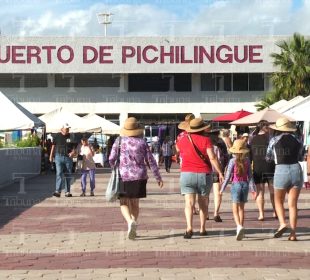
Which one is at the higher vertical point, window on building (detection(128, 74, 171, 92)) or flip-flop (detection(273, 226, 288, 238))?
window on building (detection(128, 74, 171, 92))

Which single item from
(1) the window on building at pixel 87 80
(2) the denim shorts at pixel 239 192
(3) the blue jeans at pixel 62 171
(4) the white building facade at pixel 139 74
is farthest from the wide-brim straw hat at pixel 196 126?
(1) the window on building at pixel 87 80

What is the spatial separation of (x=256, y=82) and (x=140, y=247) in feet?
143

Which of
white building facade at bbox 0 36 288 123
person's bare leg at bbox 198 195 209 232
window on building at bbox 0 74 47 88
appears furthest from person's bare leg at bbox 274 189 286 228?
window on building at bbox 0 74 47 88

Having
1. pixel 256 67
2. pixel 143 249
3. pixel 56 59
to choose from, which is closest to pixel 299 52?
pixel 256 67

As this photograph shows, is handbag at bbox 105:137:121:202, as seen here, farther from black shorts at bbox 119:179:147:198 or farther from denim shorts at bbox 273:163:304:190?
denim shorts at bbox 273:163:304:190

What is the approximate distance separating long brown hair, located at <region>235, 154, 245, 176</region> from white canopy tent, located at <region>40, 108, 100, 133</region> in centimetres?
2030

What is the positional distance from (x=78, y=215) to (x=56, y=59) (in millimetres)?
38216

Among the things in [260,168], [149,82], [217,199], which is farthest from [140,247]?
[149,82]

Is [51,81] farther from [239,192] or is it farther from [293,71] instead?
[239,192]

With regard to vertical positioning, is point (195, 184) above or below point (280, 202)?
above

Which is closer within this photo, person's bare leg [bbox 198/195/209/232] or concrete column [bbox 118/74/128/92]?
person's bare leg [bbox 198/195/209/232]

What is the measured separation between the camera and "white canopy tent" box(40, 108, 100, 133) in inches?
1222

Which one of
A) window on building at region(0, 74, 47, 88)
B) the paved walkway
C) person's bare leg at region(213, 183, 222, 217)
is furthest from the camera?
window on building at region(0, 74, 47, 88)

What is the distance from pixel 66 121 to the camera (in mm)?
32094
